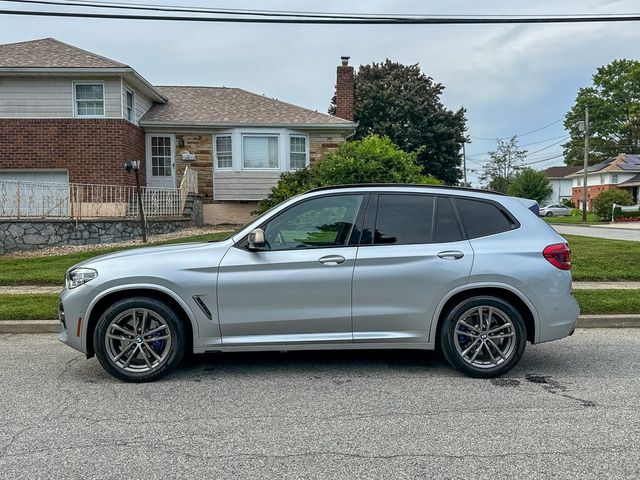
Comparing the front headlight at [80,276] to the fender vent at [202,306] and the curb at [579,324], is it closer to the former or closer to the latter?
the fender vent at [202,306]

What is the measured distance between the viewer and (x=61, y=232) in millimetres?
14742

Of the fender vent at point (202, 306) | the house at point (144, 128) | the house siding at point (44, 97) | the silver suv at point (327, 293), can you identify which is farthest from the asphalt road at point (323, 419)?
the house siding at point (44, 97)

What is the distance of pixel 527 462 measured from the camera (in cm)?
348

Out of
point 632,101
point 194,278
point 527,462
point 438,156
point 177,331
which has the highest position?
point 632,101

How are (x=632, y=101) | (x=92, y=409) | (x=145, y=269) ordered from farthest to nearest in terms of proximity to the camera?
(x=632, y=101) < (x=145, y=269) < (x=92, y=409)

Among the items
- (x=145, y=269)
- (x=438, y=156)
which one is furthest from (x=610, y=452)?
(x=438, y=156)

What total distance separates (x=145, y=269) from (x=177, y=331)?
0.62 m

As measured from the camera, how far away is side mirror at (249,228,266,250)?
4.96 m

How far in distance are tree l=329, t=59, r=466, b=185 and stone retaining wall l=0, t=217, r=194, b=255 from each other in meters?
22.6

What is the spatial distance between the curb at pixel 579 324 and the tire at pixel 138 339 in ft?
Answer: 8.77

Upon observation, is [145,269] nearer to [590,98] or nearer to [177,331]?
[177,331]

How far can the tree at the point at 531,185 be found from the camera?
56750mm

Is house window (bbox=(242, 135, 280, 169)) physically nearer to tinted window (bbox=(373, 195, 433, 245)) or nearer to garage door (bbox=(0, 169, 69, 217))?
garage door (bbox=(0, 169, 69, 217))

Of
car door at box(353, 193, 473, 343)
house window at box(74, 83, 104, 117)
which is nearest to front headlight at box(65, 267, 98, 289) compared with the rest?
car door at box(353, 193, 473, 343)
